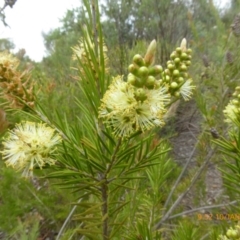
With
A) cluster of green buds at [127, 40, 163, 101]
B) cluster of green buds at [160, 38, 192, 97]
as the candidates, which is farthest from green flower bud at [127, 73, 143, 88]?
cluster of green buds at [160, 38, 192, 97]

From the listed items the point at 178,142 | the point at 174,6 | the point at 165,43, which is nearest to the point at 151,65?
the point at 165,43

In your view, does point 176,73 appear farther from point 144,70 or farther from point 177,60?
point 144,70

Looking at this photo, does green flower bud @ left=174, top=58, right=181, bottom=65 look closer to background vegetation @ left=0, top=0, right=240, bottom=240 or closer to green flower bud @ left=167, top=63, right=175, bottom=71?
green flower bud @ left=167, top=63, right=175, bottom=71

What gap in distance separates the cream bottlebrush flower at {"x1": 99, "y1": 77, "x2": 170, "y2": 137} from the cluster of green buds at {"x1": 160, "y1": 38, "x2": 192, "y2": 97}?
0.20 ft

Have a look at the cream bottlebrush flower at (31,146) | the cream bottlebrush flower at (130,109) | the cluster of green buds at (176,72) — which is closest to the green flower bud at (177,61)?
the cluster of green buds at (176,72)

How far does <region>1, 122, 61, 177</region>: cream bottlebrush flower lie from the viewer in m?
0.68

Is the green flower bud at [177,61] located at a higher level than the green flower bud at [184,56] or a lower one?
lower

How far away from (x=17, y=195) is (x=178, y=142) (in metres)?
2.43

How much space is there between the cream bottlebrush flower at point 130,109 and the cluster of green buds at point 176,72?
0.06 meters

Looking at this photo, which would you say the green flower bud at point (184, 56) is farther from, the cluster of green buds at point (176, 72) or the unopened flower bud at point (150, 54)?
the unopened flower bud at point (150, 54)

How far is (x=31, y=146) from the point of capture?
27.0 inches

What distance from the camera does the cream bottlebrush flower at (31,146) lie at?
68 cm

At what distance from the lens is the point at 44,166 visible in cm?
68

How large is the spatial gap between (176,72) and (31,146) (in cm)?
31
